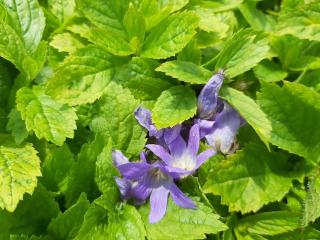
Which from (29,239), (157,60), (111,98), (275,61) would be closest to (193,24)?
(157,60)

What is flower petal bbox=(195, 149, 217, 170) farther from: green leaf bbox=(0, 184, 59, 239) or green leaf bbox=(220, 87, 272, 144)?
green leaf bbox=(0, 184, 59, 239)

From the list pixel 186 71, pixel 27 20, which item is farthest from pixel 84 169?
pixel 27 20

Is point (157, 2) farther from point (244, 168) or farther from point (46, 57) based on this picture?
point (244, 168)

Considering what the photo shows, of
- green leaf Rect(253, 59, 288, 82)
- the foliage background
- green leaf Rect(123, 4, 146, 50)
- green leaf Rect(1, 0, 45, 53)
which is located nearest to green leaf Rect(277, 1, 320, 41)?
the foliage background

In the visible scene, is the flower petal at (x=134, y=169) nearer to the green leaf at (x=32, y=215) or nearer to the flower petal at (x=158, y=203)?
the flower petal at (x=158, y=203)

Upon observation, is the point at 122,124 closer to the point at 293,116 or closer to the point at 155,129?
the point at 155,129

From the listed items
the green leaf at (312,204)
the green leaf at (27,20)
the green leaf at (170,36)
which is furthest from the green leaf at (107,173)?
the green leaf at (312,204)
